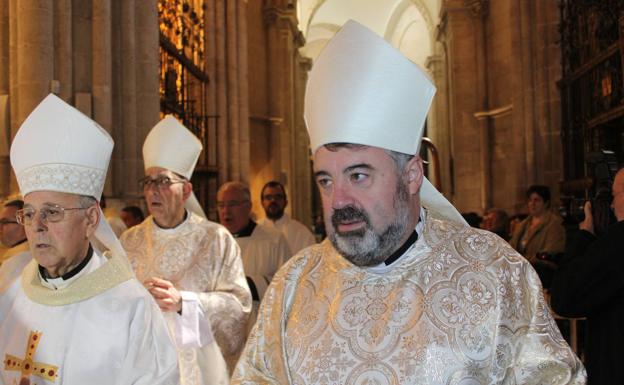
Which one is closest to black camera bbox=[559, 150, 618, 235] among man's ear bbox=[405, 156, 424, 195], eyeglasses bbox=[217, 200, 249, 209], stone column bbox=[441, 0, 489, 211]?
man's ear bbox=[405, 156, 424, 195]

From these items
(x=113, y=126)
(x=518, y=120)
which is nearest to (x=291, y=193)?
(x=518, y=120)

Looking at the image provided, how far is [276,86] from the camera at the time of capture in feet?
64.3

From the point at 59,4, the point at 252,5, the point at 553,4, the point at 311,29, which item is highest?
the point at 311,29

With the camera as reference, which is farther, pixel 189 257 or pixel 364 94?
pixel 189 257

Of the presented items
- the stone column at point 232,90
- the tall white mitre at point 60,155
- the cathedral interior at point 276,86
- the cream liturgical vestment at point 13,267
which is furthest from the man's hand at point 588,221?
the stone column at point 232,90

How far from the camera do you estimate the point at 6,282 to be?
12.7 feet

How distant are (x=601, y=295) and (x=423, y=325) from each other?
1.39 m

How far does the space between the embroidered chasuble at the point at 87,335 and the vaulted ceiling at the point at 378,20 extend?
Result: 27001 millimetres

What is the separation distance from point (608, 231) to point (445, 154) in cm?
1889

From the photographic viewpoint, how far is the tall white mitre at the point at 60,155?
2.85 m

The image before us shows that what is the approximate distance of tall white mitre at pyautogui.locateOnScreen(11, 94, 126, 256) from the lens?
2.85 meters

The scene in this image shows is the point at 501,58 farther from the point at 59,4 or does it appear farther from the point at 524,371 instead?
the point at 524,371

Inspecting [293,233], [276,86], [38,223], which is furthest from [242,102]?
[38,223]

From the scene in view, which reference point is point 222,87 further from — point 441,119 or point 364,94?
point 364,94
